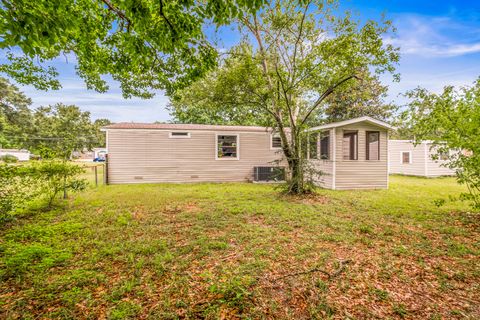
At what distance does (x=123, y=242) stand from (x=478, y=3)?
10.9 metres

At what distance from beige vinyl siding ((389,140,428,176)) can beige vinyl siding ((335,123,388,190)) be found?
5526 mm

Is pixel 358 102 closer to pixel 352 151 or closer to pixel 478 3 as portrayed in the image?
pixel 352 151

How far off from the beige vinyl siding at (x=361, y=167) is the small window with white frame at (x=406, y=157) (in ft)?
23.5

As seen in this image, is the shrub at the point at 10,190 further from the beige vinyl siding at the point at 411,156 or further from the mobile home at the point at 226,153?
the beige vinyl siding at the point at 411,156

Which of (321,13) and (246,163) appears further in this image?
(246,163)

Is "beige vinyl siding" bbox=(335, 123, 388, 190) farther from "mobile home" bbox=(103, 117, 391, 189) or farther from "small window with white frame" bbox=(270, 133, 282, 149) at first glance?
"small window with white frame" bbox=(270, 133, 282, 149)

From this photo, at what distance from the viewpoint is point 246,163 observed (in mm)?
11602

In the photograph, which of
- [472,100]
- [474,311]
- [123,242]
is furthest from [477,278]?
[123,242]

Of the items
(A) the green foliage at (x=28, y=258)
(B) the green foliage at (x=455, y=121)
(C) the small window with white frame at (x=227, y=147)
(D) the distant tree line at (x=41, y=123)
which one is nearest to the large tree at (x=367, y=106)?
(C) the small window with white frame at (x=227, y=147)

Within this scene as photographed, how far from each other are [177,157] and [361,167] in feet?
26.8

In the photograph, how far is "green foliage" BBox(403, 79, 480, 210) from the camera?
14.5 feet

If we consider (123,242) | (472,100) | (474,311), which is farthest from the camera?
(472,100)

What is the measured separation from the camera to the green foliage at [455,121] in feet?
14.5

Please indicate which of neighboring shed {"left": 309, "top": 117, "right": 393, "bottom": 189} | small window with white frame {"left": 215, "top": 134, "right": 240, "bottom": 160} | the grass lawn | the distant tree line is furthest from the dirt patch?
the distant tree line
